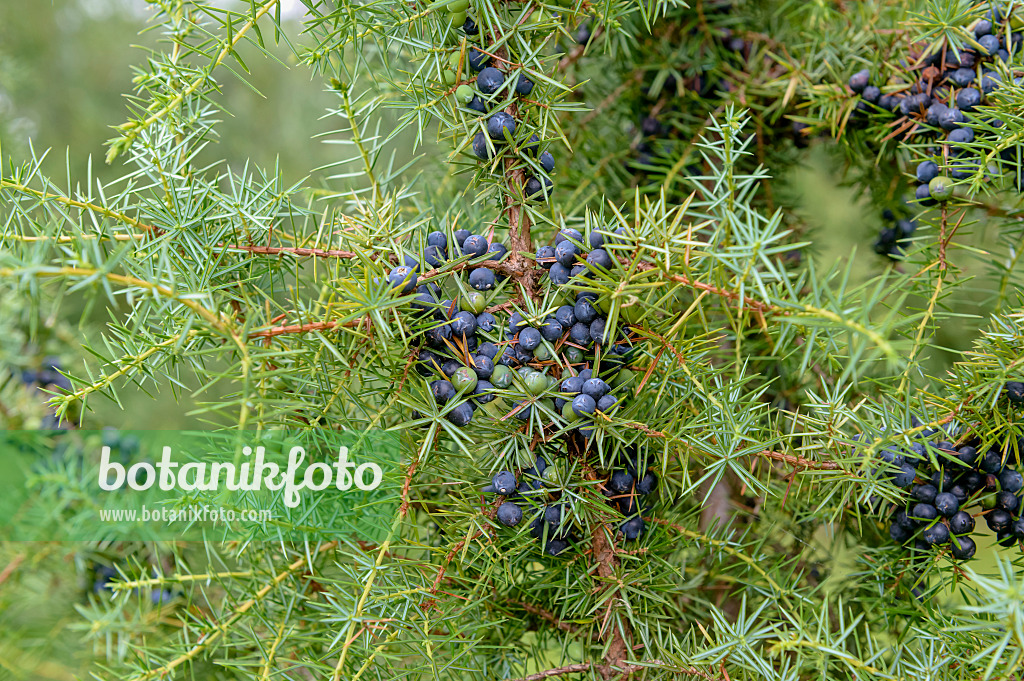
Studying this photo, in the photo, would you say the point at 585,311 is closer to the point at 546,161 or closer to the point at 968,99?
the point at 546,161

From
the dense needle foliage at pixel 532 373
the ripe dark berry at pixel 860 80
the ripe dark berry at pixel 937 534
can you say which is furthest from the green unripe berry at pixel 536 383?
the ripe dark berry at pixel 860 80

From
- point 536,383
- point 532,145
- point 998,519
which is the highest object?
point 532,145

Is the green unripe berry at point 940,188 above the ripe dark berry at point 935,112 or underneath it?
underneath

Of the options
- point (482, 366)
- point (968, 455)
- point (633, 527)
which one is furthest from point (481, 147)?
point (968, 455)

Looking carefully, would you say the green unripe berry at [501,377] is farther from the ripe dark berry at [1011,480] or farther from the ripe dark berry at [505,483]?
the ripe dark berry at [1011,480]

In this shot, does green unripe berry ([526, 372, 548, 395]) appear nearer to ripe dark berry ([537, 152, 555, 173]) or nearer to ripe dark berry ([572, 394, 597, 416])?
ripe dark berry ([572, 394, 597, 416])

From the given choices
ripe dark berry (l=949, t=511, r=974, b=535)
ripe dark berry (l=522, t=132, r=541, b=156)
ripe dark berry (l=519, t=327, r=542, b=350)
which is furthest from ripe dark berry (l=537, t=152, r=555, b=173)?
ripe dark berry (l=949, t=511, r=974, b=535)
